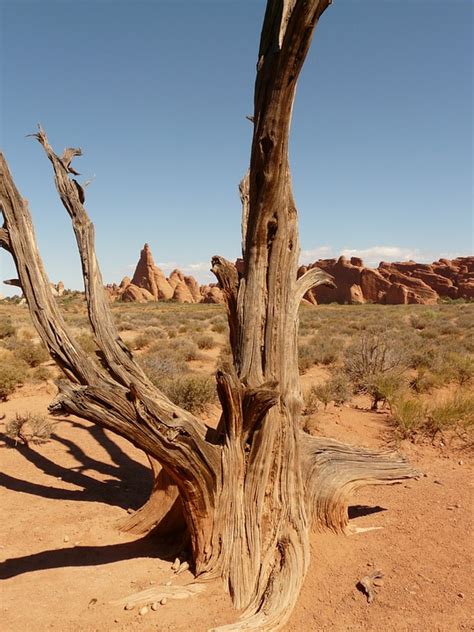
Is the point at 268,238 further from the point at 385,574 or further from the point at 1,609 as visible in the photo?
the point at 1,609

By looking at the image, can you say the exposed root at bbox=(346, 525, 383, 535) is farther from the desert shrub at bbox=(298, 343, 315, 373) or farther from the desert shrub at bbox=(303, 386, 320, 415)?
the desert shrub at bbox=(298, 343, 315, 373)

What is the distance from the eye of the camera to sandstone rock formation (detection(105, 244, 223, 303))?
76938 mm

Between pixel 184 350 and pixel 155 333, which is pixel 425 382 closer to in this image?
pixel 184 350

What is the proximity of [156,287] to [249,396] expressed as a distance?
269 feet

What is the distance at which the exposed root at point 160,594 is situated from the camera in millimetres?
3004

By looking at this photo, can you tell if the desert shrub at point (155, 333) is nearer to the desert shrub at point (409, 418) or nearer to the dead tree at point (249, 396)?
the desert shrub at point (409, 418)

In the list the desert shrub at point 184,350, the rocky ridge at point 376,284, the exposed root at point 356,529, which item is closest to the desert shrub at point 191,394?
the exposed root at point 356,529

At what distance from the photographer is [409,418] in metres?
6.85

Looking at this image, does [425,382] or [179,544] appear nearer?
[179,544]

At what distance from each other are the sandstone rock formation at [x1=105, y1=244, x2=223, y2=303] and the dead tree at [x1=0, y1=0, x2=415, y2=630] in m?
70.4

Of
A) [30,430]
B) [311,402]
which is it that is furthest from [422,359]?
[30,430]

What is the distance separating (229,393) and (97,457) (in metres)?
4.01

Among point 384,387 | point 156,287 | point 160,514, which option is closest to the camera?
point 160,514

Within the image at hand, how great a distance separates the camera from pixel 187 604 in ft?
9.92
